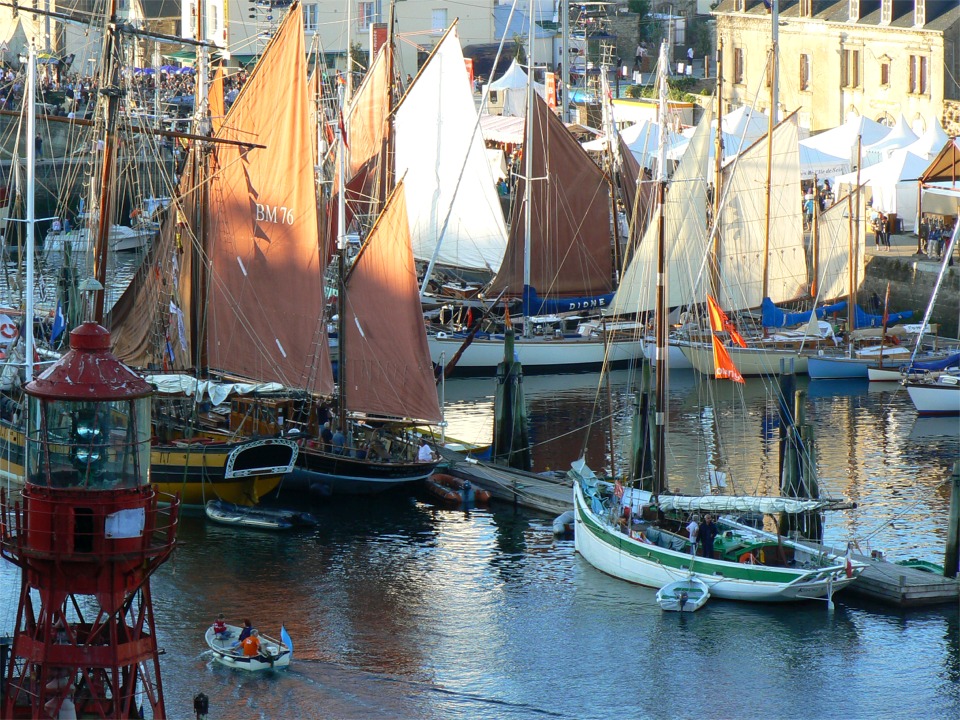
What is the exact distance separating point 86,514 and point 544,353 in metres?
46.7

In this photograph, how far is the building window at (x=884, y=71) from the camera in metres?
94.1

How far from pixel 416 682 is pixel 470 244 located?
3934 cm

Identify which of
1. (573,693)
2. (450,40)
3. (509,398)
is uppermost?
(450,40)

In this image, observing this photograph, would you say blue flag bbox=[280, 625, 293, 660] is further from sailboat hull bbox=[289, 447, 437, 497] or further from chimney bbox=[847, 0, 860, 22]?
chimney bbox=[847, 0, 860, 22]

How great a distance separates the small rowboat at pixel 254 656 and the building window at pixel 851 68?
7111 cm

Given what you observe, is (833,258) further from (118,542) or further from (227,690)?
(118,542)

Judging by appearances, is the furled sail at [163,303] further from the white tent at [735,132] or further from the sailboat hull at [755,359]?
the white tent at [735,132]

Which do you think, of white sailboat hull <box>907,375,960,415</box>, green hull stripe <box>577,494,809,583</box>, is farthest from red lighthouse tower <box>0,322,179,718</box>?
white sailboat hull <box>907,375,960,415</box>

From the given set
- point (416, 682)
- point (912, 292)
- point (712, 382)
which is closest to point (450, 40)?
point (712, 382)

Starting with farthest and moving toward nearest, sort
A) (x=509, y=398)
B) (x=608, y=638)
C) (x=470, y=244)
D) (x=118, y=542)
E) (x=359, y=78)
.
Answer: (x=359, y=78)
(x=470, y=244)
(x=509, y=398)
(x=608, y=638)
(x=118, y=542)

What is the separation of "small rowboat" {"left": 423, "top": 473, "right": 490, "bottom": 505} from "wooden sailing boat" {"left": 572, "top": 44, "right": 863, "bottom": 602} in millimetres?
4896

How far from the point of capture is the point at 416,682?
33344mm

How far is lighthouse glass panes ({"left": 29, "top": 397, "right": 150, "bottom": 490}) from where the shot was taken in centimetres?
2105

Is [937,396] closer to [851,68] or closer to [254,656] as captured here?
[254,656]
